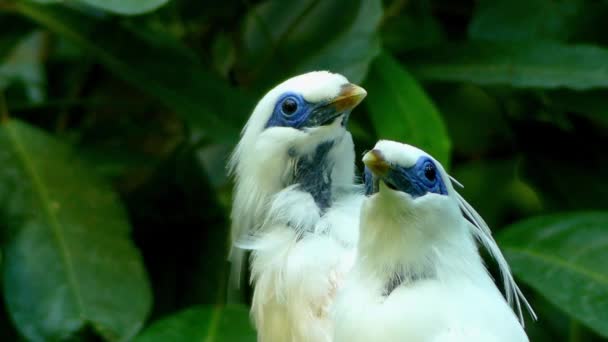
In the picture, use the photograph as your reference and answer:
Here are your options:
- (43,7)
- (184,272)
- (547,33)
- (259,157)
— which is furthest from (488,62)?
(43,7)

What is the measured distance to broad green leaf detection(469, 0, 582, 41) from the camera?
8.72 ft

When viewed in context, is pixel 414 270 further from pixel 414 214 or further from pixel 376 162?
pixel 376 162

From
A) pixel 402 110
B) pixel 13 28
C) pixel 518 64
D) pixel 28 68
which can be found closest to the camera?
pixel 402 110

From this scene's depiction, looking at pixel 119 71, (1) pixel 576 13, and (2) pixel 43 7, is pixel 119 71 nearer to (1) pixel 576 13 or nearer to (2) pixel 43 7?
(2) pixel 43 7

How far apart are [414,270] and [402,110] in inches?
26.4

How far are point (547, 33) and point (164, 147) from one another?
1180mm

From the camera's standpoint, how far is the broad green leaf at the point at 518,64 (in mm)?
2338

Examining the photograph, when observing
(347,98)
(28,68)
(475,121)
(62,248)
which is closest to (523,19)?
(475,121)

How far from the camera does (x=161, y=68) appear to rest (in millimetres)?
2510

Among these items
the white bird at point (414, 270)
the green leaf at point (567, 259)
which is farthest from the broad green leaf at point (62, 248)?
the green leaf at point (567, 259)

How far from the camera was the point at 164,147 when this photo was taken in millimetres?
3111

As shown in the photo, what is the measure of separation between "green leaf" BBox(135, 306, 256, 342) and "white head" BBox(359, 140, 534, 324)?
22.4 inches

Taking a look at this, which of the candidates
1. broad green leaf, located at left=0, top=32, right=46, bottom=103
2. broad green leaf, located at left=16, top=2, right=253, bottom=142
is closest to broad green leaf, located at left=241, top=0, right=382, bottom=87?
broad green leaf, located at left=16, top=2, right=253, bottom=142

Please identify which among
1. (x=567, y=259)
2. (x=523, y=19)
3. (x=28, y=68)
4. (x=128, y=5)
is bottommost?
(x=567, y=259)
